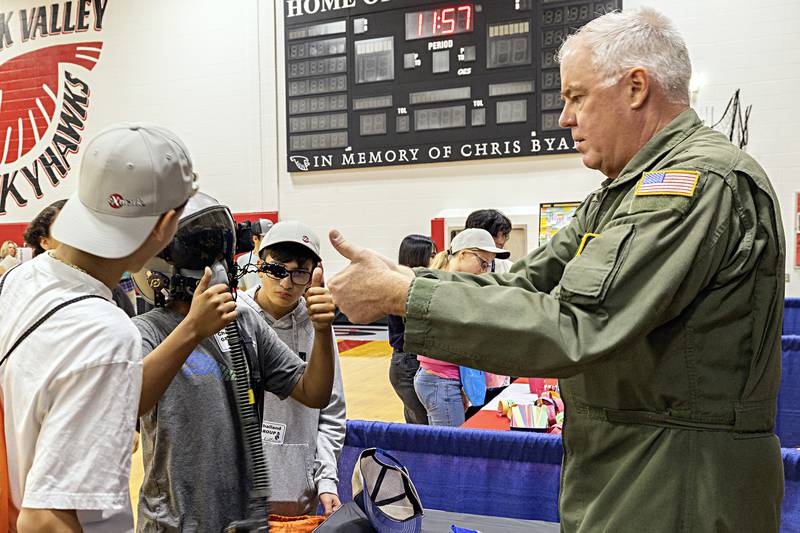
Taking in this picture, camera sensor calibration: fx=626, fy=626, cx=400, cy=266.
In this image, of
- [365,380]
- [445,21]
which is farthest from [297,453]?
[445,21]

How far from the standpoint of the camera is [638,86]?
1319 millimetres

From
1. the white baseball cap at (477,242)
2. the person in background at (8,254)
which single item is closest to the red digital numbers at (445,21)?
the white baseball cap at (477,242)

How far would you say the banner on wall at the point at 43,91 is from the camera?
1116 cm

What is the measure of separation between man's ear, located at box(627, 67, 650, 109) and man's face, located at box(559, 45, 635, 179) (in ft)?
0.05

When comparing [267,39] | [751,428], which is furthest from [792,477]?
[267,39]

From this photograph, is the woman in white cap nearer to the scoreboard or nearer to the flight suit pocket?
the flight suit pocket

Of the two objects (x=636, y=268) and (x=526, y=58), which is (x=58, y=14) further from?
(x=636, y=268)

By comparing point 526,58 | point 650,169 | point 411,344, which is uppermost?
point 526,58

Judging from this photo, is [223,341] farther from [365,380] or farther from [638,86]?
[365,380]

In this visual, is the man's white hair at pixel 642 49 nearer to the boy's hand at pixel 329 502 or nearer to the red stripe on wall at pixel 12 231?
the boy's hand at pixel 329 502

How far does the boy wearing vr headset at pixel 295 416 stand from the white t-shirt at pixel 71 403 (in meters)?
1.05

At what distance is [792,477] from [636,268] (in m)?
1.65

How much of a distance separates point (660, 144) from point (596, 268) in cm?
41

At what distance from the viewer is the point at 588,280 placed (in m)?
1.07
